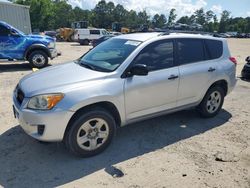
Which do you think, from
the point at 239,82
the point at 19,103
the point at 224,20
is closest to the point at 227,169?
the point at 19,103

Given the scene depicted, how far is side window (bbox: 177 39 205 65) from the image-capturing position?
15.8 ft

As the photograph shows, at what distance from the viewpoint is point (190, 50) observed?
4977 mm

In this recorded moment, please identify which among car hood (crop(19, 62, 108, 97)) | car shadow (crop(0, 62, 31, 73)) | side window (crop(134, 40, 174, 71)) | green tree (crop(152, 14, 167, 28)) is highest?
green tree (crop(152, 14, 167, 28))

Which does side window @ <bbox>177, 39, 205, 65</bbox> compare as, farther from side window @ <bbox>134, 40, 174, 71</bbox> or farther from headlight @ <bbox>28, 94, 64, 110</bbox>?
headlight @ <bbox>28, 94, 64, 110</bbox>

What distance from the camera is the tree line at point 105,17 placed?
66125 millimetres

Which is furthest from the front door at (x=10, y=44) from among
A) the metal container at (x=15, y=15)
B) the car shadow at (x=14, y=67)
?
the metal container at (x=15, y=15)

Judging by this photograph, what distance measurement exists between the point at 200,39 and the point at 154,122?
5.95 ft

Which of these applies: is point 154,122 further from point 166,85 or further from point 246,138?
point 246,138

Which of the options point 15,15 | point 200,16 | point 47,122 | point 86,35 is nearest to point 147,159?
point 47,122

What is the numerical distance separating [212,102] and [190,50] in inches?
48.5

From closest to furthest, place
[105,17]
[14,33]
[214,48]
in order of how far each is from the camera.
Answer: [214,48] → [14,33] → [105,17]

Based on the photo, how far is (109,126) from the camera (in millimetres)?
3973

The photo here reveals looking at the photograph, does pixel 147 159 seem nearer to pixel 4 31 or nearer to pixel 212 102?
pixel 212 102

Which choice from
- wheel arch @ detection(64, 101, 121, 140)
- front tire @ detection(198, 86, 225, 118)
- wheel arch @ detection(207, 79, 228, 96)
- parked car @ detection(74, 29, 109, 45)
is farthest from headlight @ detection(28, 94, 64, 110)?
parked car @ detection(74, 29, 109, 45)
